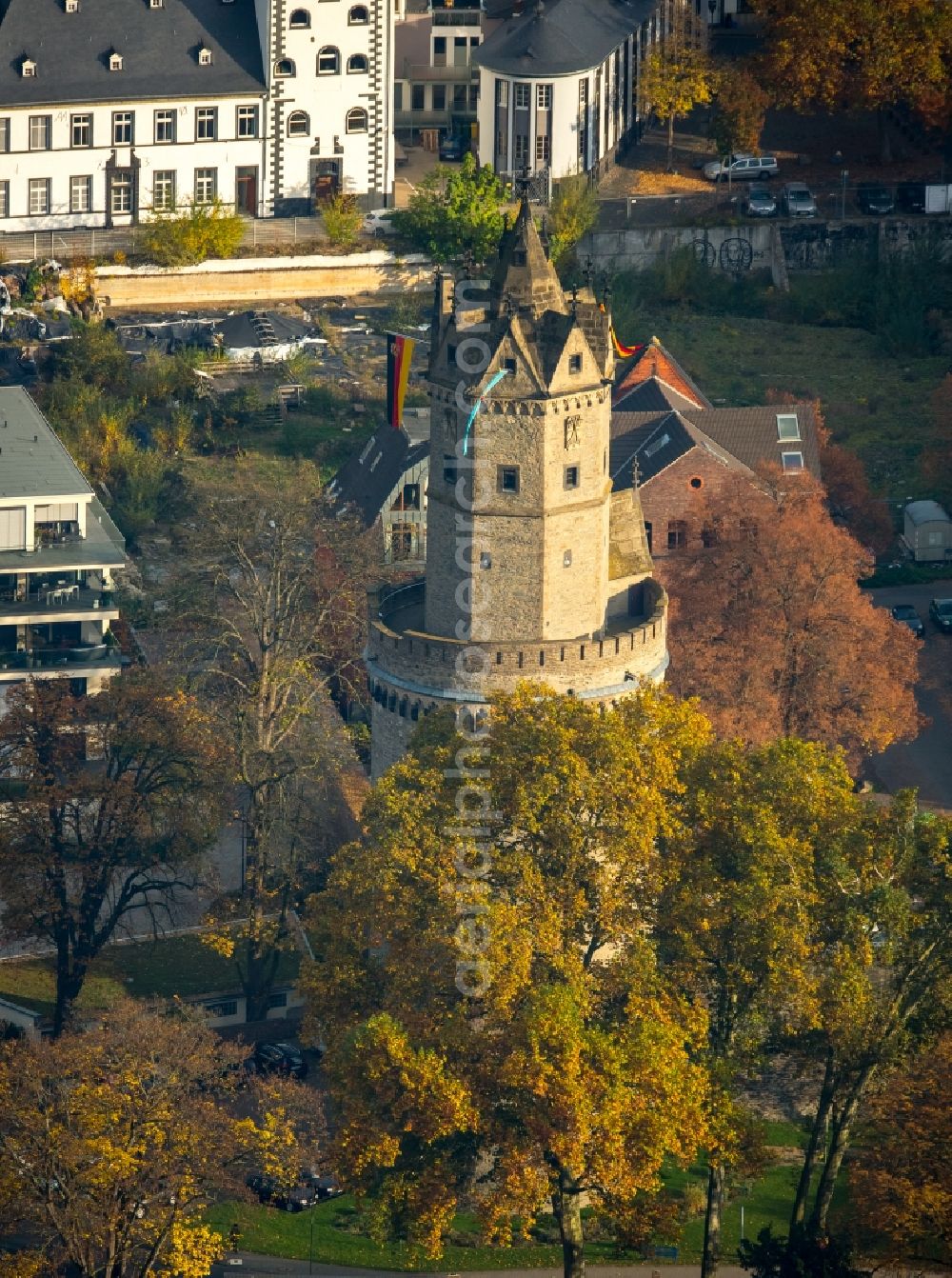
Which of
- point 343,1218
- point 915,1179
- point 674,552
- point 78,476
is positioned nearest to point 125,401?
point 78,476

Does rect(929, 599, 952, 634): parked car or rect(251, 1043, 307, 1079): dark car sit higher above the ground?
rect(929, 599, 952, 634): parked car

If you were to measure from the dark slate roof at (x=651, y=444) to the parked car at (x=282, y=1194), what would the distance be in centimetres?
4041

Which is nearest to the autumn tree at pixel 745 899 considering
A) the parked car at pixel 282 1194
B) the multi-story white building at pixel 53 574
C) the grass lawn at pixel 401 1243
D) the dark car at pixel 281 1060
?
the grass lawn at pixel 401 1243

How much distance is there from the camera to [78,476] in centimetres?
17138

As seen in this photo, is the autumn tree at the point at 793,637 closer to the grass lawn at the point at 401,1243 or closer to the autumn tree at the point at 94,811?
the autumn tree at the point at 94,811

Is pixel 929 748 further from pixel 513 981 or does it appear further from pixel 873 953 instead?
pixel 513 981

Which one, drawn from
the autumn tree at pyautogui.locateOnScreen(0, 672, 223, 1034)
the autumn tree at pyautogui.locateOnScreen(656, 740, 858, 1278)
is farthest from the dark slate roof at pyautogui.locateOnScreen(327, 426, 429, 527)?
the autumn tree at pyautogui.locateOnScreen(656, 740, 858, 1278)

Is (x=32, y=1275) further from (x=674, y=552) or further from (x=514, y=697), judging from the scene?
(x=674, y=552)

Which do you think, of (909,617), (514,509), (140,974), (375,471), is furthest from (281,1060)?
(909,617)

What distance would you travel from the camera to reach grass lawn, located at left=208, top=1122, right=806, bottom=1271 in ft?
438

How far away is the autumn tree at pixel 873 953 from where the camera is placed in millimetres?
129375

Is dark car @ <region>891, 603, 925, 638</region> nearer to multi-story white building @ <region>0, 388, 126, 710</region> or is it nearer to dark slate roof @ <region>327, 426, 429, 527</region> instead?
dark slate roof @ <region>327, 426, 429, 527</region>

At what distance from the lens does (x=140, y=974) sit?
14988cm

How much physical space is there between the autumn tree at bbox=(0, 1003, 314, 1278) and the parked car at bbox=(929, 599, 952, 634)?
55.9 metres
